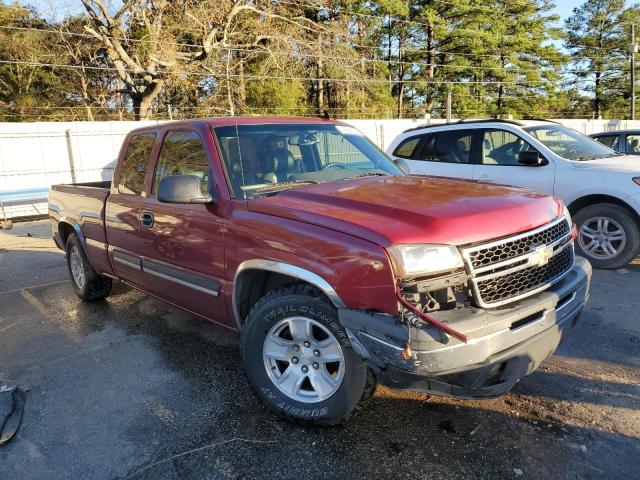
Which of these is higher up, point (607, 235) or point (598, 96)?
point (598, 96)

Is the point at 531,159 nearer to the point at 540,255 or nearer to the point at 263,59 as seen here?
the point at 540,255

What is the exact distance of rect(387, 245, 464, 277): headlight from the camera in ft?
7.91

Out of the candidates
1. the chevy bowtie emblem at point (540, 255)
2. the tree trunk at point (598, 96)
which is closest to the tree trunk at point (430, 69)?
the tree trunk at point (598, 96)

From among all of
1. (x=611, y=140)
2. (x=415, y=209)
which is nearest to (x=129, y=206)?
(x=415, y=209)

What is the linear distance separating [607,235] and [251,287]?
16.3ft

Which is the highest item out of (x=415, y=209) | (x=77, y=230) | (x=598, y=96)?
(x=598, y=96)

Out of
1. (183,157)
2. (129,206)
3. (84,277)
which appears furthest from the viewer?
(84,277)

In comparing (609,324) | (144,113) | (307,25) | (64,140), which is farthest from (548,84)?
(609,324)

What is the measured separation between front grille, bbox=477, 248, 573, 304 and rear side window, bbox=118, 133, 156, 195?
9.92 feet

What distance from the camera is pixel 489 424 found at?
298 cm

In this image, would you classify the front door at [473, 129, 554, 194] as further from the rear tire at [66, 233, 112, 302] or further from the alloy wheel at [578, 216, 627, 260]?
the rear tire at [66, 233, 112, 302]

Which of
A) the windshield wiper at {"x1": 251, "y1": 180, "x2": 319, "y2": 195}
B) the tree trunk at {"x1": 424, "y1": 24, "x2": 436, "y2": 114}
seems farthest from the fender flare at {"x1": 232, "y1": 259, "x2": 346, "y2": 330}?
the tree trunk at {"x1": 424, "y1": 24, "x2": 436, "y2": 114}

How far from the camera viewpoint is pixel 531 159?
6.53m

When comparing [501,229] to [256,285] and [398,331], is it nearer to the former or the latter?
[398,331]
